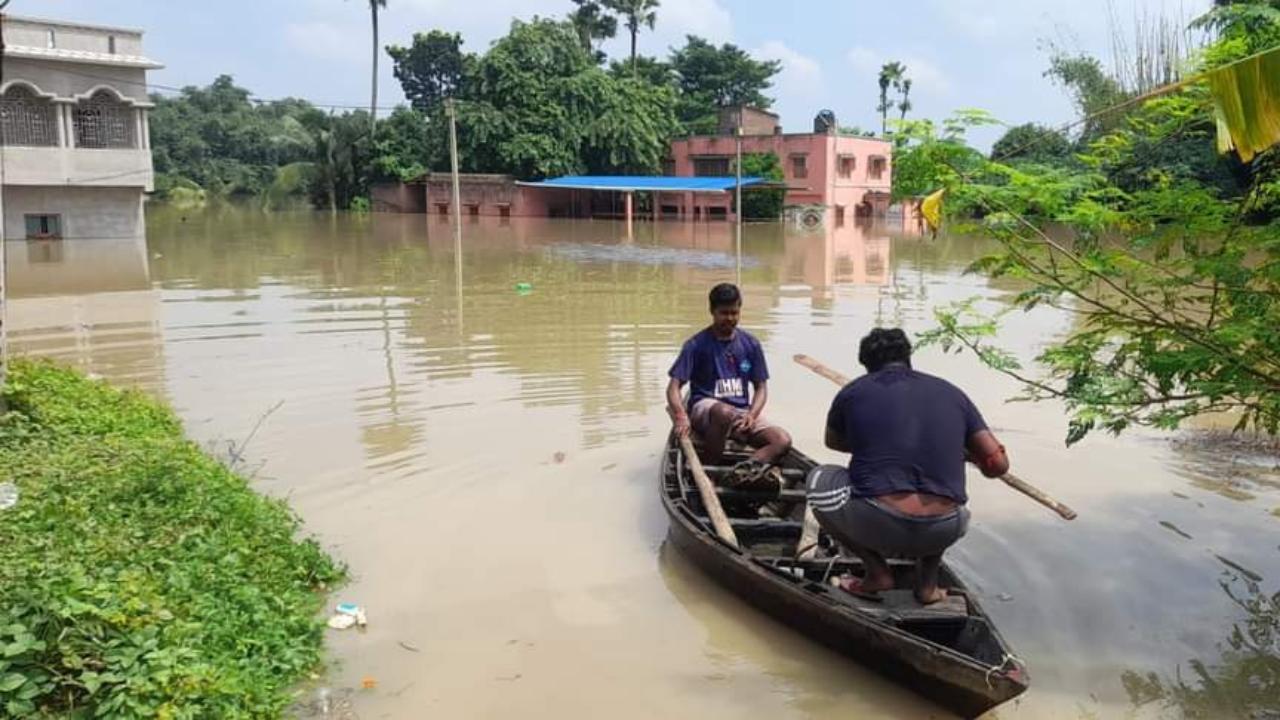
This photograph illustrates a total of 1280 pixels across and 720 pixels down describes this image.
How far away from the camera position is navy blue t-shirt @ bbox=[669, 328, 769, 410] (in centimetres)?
725

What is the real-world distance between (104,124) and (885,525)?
32562 mm

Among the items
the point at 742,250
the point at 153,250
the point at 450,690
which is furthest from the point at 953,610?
the point at 153,250

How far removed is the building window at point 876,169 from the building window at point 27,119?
39944mm

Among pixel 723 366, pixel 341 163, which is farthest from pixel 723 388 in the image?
pixel 341 163

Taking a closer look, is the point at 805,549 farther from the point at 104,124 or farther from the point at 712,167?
the point at 712,167

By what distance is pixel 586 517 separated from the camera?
7.54 metres

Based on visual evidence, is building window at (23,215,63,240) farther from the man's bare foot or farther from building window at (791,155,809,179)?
building window at (791,155,809,179)

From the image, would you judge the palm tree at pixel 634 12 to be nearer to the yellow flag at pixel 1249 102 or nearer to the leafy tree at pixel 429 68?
the leafy tree at pixel 429 68

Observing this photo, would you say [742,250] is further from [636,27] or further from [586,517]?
[636,27]

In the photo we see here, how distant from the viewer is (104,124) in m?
30.4

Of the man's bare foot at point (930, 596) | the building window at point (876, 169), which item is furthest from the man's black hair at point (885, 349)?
the building window at point (876, 169)

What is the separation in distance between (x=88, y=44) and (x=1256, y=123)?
3295 centimetres

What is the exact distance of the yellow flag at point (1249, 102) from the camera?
141 inches

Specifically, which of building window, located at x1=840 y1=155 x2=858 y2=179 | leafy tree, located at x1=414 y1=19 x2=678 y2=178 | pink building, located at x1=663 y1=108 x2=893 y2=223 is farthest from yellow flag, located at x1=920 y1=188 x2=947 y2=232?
building window, located at x1=840 y1=155 x2=858 y2=179
